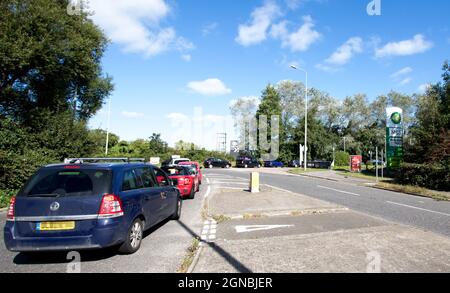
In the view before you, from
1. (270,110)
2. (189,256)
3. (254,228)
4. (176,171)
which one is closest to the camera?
(189,256)

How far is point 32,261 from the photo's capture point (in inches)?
217

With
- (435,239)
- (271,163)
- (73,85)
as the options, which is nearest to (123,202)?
(435,239)

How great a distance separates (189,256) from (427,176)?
66.1 ft

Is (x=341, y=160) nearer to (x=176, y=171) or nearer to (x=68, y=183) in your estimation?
(x=176, y=171)

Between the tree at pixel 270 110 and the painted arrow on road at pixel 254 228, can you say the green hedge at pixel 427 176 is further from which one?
the tree at pixel 270 110

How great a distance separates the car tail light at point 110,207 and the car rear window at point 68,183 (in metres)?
0.13

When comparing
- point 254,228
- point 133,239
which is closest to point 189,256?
point 133,239

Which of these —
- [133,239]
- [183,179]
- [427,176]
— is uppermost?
[183,179]

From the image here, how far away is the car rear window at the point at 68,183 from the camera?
214 inches

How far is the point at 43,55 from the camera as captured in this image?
17203mm

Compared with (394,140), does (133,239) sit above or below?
below

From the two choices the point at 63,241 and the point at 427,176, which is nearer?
the point at 63,241

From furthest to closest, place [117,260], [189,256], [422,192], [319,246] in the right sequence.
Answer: [422,192], [319,246], [189,256], [117,260]

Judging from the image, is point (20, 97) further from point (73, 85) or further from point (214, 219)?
point (214, 219)
